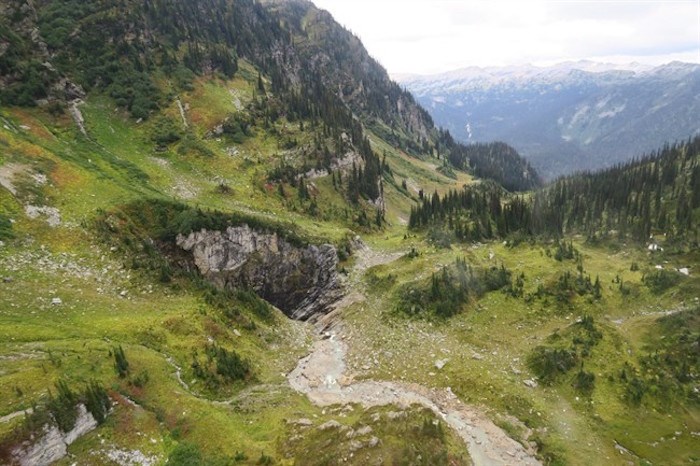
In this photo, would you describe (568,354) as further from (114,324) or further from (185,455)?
(114,324)

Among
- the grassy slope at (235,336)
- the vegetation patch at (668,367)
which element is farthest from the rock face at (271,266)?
the vegetation patch at (668,367)

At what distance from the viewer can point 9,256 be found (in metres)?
33.4

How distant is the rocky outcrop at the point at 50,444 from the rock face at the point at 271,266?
26.0 meters

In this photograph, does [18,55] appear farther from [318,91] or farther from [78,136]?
[318,91]

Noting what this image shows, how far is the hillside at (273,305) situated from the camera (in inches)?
934

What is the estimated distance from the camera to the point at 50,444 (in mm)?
19156

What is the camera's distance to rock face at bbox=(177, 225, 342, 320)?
47.1 metres

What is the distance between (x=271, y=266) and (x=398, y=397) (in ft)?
80.8

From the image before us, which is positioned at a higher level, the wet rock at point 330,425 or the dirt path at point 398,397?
the wet rock at point 330,425

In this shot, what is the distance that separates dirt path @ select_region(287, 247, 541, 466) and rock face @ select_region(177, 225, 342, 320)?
9.44 metres

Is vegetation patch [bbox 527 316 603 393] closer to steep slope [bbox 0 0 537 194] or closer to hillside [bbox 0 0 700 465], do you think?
hillside [bbox 0 0 700 465]

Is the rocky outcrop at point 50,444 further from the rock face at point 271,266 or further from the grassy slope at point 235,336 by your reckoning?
the rock face at point 271,266

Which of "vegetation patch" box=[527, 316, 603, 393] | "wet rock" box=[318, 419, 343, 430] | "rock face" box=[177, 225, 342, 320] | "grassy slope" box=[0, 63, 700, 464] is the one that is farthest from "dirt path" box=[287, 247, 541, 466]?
"rock face" box=[177, 225, 342, 320]

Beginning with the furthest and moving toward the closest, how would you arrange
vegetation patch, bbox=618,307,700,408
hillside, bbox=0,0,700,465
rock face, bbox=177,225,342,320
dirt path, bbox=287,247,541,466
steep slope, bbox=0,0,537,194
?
steep slope, bbox=0,0,537,194
rock face, bbox=177,225,342,320
vegetation patch, bbox=618,307,700,408
dirt path, bbox=287,247,541,466
hillside, bbox=0,0,700,465
